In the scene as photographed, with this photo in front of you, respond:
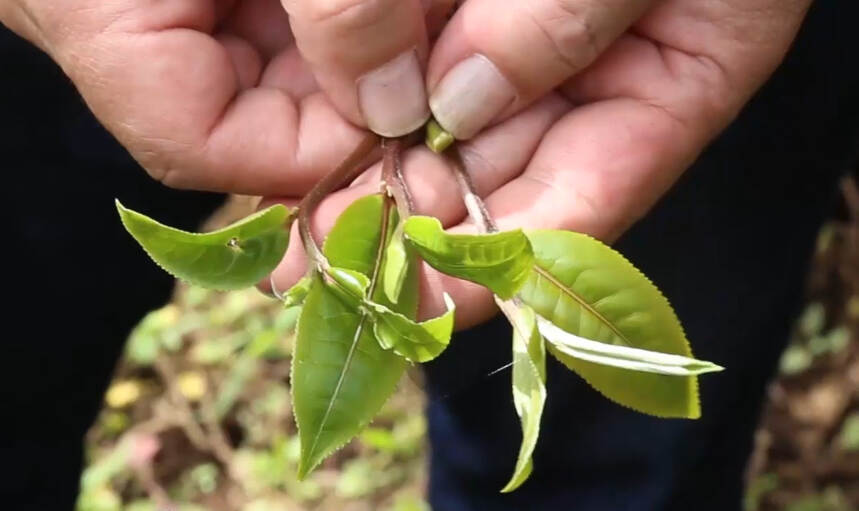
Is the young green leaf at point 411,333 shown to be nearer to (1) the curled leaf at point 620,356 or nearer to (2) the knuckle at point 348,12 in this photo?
(1) the curled leaf at point 620,356

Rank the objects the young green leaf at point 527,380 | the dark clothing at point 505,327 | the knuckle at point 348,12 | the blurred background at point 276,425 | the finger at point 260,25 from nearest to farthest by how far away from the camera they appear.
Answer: the young green leaf at point 527,380
the knuckle at point 348,12
the finger at point 260,25
the dark clothing at point 505,327
the blurred background at point 276,425

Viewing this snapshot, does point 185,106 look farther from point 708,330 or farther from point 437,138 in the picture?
point 708,330

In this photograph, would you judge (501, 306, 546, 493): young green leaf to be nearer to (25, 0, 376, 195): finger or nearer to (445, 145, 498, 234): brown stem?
(445, 145, 498, 234): brown stem

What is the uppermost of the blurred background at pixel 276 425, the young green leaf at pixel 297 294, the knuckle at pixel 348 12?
the knuckle at pixel 348 12

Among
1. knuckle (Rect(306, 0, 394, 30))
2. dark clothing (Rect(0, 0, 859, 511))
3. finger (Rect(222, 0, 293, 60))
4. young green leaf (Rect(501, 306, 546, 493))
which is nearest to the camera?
young green leaf (Rect(501, 306, 546, 493))

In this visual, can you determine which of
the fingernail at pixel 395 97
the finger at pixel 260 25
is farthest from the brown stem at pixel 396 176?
the finger at pixel 260 25

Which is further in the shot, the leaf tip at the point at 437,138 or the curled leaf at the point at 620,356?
the leaf tip at the point at 437,138

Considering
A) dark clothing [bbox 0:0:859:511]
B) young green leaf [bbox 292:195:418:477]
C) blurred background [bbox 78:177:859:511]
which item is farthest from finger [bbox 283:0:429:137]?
blurred background [bbox 78:177:859:511]

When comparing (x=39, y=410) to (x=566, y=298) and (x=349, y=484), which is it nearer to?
(x=349, y=484)

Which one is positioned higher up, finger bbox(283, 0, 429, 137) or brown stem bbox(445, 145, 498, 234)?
finger bbox(283, 0, 429, 137)
